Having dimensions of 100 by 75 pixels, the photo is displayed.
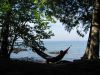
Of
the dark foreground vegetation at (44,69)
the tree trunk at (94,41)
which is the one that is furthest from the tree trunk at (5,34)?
the dark foreground vegetation at (44,69)

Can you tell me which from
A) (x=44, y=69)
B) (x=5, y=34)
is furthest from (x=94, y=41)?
(x=5, y=34)

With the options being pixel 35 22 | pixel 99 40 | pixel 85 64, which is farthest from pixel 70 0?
pixel 85 64

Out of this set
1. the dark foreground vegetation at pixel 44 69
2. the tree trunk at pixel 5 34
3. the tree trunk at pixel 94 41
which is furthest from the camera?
the tree trunk at pixel 5 34

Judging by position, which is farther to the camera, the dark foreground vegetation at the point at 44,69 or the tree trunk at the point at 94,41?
the tree trunk at the point at 94,41

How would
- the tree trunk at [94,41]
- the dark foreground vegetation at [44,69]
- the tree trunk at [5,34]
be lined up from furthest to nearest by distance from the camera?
the tree trunk at [5,34] → the tree trunk at [94,41] → the dark foreground vegetation at [44,69]

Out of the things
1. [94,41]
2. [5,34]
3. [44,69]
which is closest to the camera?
[44,69]

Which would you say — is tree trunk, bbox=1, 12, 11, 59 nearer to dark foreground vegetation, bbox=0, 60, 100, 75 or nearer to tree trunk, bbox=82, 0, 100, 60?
tree trunk, bbox=82, 0, 100, 60

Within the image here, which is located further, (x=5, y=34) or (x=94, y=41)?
(x=5, y=34)

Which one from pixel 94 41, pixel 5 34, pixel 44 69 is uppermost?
pixel 5 34

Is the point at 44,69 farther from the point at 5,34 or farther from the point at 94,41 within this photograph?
the point at 5,34

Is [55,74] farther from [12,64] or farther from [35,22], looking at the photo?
[35,22]

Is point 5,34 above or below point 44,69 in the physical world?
above

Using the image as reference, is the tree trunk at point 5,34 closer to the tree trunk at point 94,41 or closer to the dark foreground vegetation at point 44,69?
the tree trunk at point 94,41

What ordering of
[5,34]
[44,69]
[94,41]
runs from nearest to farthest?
1. [44,69]
2. [94,41]
3. [5,34]
